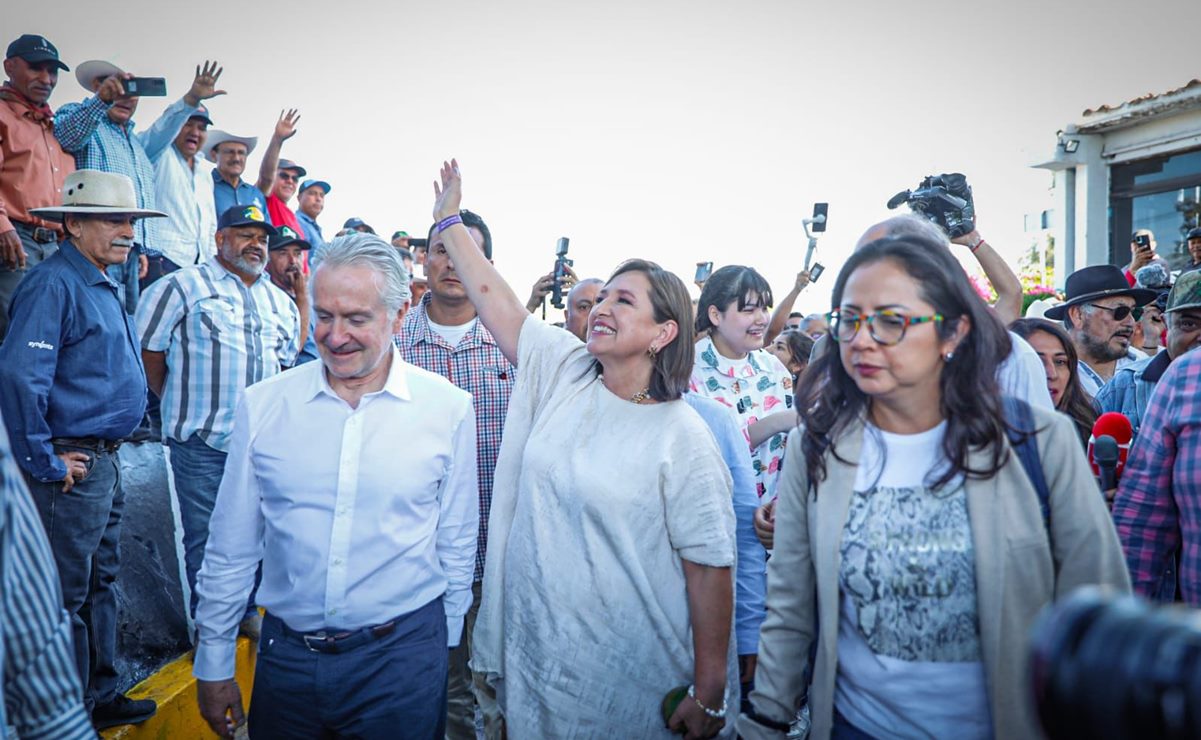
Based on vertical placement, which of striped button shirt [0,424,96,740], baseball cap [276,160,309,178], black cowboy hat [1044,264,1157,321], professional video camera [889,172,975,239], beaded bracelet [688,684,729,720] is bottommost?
beaded bracelet [688,684,729,720]

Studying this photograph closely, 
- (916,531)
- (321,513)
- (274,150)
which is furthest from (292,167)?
(916,531)

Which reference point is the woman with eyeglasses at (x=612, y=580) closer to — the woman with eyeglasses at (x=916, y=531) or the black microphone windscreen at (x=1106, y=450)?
the woman with eyeglasses at (x=916, y=531)

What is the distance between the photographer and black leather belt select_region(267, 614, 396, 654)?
2592mm

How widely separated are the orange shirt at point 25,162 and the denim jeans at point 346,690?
13.7ft

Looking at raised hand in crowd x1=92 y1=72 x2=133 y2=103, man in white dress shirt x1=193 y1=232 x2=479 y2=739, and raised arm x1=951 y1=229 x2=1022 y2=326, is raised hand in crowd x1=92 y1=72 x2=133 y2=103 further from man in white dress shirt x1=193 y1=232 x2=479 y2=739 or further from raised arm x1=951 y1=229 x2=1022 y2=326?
raised arm x1=951 y1=229 x2=1022 y2=326

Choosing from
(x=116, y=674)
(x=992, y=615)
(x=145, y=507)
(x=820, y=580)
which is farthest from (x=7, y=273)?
(x=992, y=615)

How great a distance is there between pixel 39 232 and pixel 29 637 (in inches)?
204

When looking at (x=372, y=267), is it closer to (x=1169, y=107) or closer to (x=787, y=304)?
(x=787, y=304)

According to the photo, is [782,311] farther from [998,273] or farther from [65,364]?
[65,364]

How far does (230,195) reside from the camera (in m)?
7.64

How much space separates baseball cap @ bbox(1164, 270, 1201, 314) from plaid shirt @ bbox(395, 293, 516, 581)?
3.21m

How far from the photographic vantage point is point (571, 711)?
8.65ft

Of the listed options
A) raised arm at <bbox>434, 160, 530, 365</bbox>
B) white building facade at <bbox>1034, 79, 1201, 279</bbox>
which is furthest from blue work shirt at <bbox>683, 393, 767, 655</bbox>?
white building facade at <bbox>1034, 79, 1201, 279</bbox>

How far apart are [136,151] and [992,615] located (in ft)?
23.0
